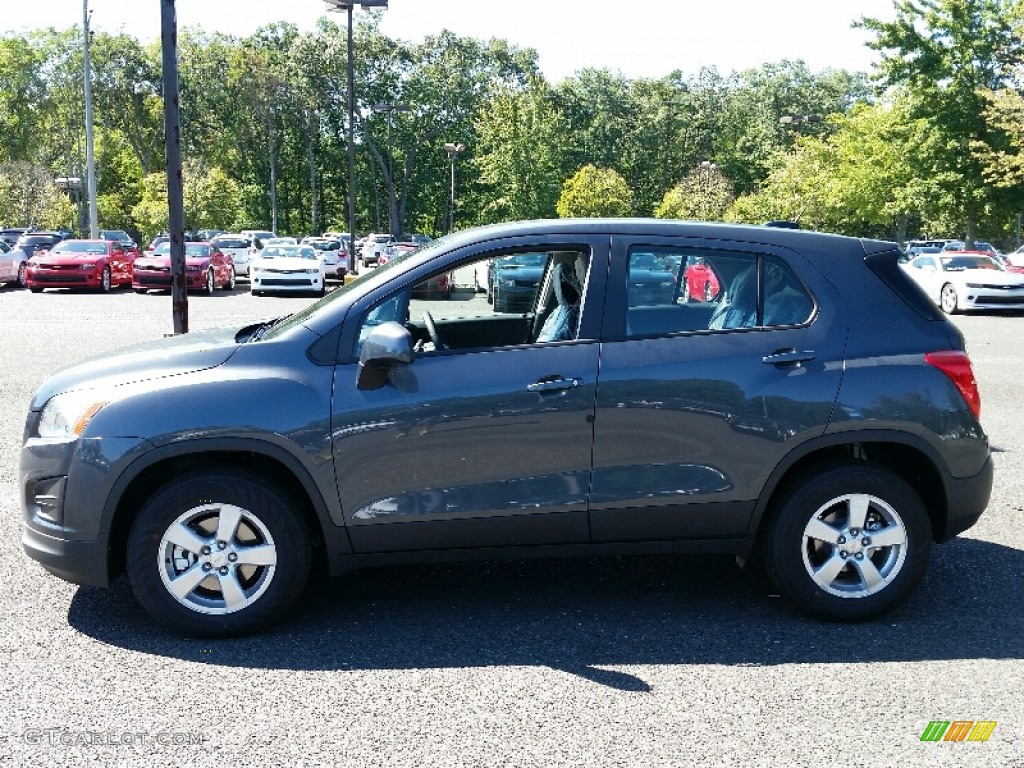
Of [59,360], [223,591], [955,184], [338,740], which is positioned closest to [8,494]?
[223,591]

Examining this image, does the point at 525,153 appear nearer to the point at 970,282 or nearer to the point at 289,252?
the point at 289,252

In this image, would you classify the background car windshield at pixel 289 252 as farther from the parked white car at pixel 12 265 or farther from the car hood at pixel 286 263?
the parked white car at pixel 12 265

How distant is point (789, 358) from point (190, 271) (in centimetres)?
2610

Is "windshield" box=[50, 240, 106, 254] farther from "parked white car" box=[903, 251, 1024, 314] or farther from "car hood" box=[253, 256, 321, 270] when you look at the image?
"parked white car" box=[903, 251, 1024, 314]

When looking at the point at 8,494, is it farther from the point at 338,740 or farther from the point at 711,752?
the point at 711,752

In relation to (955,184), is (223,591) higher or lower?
lower

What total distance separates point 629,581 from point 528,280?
1.53 metres

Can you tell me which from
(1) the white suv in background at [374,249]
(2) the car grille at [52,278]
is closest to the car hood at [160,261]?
(2) the car grille at [52,278]

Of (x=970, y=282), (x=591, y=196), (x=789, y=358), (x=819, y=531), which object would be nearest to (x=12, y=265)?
(x=970, y=282)

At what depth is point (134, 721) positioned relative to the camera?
→ 3.74 m

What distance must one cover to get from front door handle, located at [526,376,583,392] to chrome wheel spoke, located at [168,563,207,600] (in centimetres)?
152

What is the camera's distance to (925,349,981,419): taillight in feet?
15.5

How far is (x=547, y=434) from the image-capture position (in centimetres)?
452

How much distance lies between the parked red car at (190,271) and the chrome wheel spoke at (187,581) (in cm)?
2506
